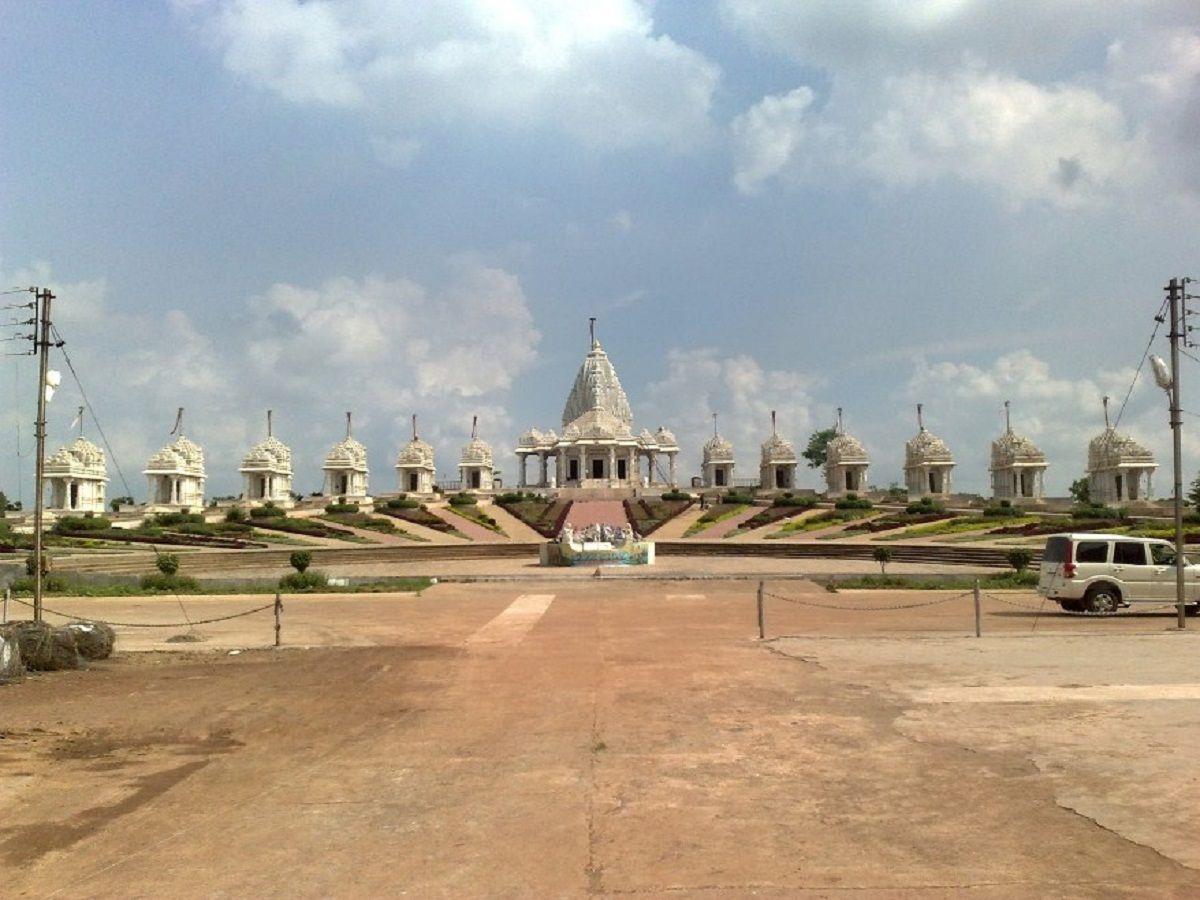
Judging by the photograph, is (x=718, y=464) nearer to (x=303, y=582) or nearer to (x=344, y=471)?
(x=344, y=471)

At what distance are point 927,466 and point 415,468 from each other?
170 ft

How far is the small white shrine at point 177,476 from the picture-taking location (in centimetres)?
8225

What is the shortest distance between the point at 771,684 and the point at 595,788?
5.29 m

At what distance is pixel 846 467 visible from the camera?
299 ft

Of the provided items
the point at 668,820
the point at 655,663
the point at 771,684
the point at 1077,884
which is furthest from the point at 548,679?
the point at 1077,884

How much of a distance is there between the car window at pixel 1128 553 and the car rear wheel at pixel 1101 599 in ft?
2.26

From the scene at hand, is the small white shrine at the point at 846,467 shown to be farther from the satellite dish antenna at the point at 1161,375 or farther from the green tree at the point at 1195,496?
the satellite dish antenna at the point at 1161,375

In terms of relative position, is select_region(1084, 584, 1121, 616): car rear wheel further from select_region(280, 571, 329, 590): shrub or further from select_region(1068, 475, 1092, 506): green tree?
select_region(1068, 475, 1092, 506): green tree

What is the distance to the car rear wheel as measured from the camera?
69.5 ft

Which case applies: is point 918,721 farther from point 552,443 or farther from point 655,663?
point 552,443

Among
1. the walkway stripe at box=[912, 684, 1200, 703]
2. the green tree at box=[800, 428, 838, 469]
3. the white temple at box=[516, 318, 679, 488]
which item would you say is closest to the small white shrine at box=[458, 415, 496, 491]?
the white temple at box=[516, 318, 679, 488]

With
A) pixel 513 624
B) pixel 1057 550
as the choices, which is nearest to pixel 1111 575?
pixel 1057 550

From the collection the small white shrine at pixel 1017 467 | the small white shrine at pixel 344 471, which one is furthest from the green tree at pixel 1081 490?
the small white shrine at pixel 344 471

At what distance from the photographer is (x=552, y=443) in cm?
10456
